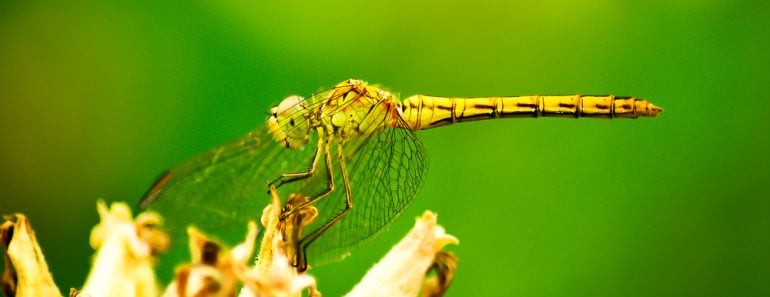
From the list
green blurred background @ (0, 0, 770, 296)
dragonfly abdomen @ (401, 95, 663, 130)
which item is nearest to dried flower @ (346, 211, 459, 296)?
dragonfly abdomen @ (401, 95, 663, 130)

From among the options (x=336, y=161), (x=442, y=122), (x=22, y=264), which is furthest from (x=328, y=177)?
(x=22, y=264)

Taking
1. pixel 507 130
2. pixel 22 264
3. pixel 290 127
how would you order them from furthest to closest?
pixel 507 130 < pixel 290 127 < pixel 22 264

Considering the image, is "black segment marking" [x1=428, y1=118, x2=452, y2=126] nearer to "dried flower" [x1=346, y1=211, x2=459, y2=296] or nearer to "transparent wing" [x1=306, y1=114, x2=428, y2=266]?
"transparent wing" [x1=306, y1=114, x2=428, y2=266]

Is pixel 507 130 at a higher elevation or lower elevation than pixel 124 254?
higher

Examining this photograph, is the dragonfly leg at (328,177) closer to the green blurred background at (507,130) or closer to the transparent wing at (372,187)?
the transparent wing at (372,187)

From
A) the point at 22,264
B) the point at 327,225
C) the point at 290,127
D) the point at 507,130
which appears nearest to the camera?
the point at 22,264

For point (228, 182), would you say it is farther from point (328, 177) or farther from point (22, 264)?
point (22, 264)
